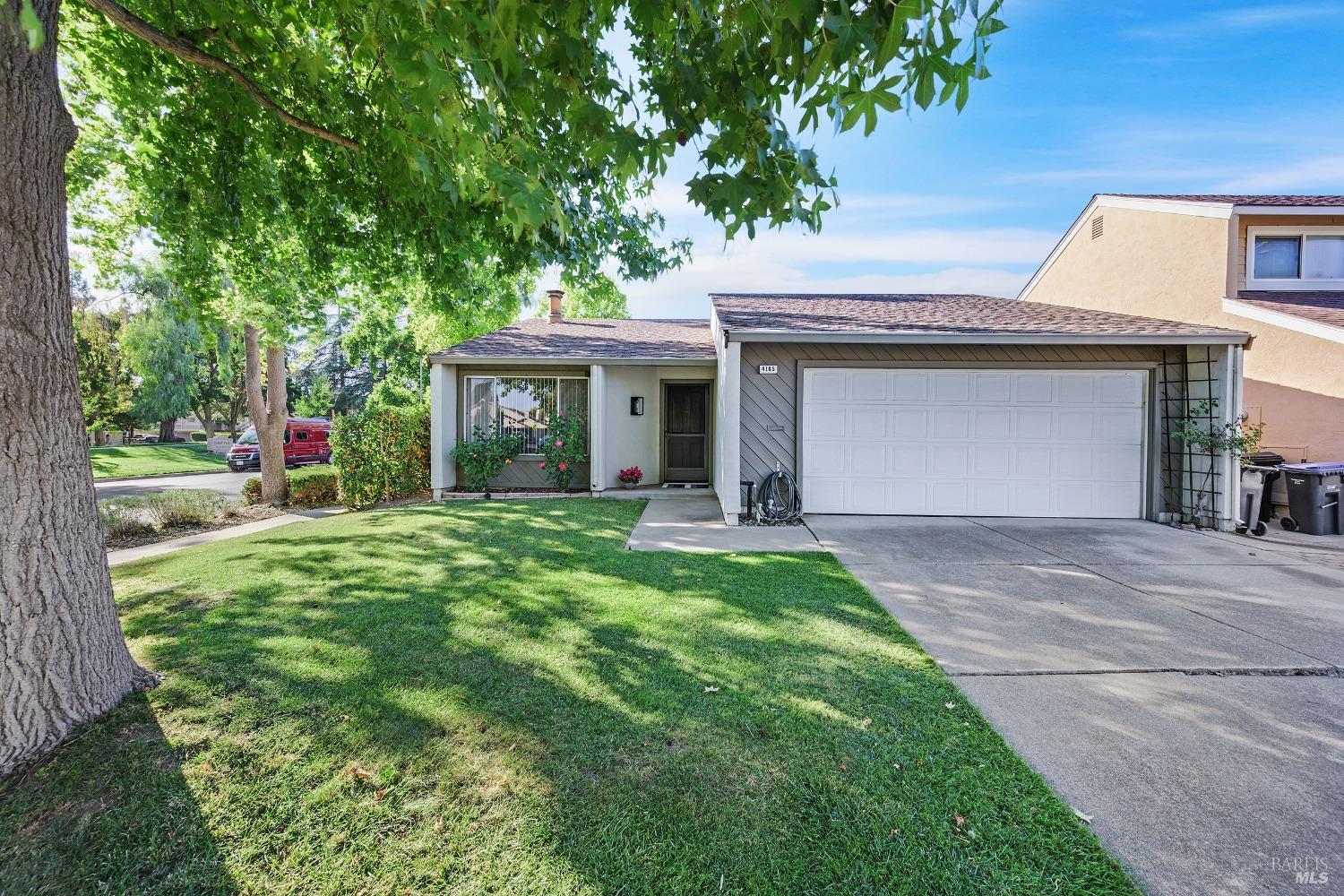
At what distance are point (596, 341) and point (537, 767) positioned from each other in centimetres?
934

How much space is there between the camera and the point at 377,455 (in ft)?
31.7

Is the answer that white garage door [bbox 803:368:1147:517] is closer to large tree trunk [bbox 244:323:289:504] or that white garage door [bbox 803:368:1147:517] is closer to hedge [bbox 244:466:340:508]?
hedge [bbox 244:466:340:508]

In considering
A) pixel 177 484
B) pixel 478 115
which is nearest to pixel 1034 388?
pixel 478 115

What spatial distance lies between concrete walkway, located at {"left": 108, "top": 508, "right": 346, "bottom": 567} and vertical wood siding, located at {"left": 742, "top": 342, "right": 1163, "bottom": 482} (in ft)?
22.8

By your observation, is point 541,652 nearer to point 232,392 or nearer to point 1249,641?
point 1249,641

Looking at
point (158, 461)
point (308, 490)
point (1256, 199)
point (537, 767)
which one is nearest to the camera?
point (537, 767)

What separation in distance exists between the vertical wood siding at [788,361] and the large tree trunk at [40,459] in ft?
21.8

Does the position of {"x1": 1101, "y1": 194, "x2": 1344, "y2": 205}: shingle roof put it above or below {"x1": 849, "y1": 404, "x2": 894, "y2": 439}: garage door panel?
above

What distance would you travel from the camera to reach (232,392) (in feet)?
101

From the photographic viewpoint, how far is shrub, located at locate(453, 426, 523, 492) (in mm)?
9734

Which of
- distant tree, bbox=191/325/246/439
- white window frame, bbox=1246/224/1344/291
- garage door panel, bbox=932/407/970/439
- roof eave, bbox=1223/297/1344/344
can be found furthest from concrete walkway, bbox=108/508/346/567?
distant tree, bbox=191/325/246/439

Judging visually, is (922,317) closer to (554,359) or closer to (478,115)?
(554,359)

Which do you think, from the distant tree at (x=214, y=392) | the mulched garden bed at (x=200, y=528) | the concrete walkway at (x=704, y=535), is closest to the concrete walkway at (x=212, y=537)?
the mulched garden bed at (x=200, y=528)

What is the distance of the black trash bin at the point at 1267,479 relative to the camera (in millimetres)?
6926
